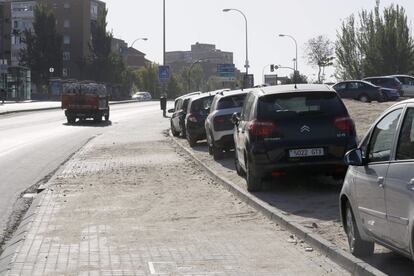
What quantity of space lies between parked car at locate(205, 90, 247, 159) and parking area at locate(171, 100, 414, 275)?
1.19m

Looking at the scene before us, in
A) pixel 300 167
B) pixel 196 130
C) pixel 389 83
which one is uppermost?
pixel 389 83

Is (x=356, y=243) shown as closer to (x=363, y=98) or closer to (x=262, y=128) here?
(x=262, y=128)

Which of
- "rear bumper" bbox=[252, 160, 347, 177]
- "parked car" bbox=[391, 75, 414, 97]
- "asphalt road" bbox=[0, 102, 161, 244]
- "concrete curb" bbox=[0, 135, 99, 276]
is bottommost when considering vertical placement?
"asphalt road" bbox=[0, 102, 161, 244]

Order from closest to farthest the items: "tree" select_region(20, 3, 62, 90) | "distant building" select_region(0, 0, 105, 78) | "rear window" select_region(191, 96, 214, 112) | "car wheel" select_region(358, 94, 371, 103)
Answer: "rear window" select_region(191, 96, 214, 112) → "car wheel" select_region(358, 94, 371, 103) → "tree" select_region(20, 3, 62, 90) → "distant building" select_region(0, 0, 105, 78)

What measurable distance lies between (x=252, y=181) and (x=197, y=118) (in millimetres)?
11019

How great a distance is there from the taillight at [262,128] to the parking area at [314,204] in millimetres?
854

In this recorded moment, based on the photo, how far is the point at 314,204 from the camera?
32.8 ft

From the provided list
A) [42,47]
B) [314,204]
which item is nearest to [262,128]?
[314,204]

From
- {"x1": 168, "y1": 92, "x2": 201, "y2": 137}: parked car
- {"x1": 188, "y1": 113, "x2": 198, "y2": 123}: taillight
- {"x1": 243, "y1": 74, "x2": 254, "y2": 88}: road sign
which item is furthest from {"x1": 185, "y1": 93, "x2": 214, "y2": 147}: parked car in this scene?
{"x1": 243, "y1": 74, "x2": 254, "y2": 88}: road sign

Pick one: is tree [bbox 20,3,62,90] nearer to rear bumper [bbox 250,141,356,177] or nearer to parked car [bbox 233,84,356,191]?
parked car [bbox 233,84,356,191]

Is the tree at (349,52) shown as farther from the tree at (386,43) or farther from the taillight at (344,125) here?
the taillight at (344,125)

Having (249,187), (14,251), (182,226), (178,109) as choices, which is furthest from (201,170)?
(178,109)

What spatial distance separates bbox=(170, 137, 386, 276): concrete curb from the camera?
6081mm

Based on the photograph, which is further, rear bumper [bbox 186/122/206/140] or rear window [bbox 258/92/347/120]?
rear bumper [bbox 186/122/206/140]
